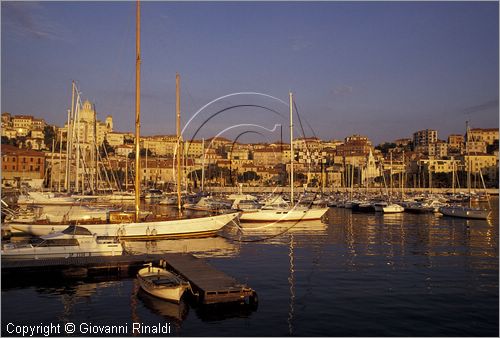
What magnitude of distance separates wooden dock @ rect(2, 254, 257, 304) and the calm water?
1.97ft

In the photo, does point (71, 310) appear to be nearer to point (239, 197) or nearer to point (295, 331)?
point (295, 331)

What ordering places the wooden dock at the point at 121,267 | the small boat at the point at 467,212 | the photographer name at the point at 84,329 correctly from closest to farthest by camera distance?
the photographer name at the point at 84,329 → the wooden dock at the point at 121,267 → the small boat at the point at 467,212

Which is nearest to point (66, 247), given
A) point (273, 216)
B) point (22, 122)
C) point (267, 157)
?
point (273, 216)

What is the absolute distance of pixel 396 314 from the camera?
14.5m

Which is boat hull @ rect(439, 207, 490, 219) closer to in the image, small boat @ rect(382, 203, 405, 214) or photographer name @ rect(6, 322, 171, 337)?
small boat @ rect(382, 203, 405, 214)

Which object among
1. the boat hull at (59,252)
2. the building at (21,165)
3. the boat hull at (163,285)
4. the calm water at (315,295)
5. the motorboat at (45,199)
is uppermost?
the building at (21,165)

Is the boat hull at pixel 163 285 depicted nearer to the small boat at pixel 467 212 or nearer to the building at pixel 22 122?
the small boat at pixel 467 212

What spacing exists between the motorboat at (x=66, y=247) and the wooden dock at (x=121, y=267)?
100cm

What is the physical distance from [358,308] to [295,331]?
2.87 meters

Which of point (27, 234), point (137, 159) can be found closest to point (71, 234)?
point (137, 159)

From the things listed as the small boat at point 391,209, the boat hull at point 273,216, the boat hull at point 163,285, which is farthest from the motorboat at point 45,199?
the small boat at point 391,209

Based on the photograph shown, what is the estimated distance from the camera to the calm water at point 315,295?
1359 cm

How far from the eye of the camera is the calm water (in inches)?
535

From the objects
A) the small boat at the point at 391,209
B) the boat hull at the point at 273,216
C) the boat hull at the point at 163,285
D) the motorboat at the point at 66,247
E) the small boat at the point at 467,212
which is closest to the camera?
the boat hull at the point at 163,285
